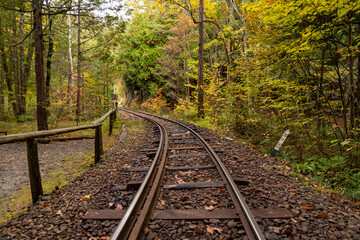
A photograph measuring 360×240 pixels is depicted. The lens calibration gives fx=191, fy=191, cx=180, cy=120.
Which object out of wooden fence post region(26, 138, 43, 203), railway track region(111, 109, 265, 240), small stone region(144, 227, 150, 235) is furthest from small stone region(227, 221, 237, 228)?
wooden fence post region(26, 138, 43, 203)

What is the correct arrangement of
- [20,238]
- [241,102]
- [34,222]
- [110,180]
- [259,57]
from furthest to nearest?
[241,102] → [259,57] → [110,180] → [34,222] → [20,238]

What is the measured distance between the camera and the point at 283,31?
560cm

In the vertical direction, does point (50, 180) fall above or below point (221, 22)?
below

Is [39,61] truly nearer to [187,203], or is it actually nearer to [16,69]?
[187,203]

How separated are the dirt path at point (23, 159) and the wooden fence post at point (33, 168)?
3.77ft

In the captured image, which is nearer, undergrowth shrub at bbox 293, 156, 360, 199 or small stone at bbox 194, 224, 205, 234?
small stone at bbox 194, 224, 205, 234

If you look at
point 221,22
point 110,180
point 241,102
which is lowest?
point 110,180

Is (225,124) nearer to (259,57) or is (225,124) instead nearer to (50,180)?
(259,57)

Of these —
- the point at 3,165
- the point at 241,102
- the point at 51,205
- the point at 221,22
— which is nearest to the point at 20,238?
the point at 51,205

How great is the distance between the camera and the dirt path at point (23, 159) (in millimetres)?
4432

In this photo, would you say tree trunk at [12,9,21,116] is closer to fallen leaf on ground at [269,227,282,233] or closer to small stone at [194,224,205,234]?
small stone at [194,224,205,234]

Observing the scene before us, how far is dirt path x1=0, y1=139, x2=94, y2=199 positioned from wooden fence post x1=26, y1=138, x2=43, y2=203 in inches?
45.3

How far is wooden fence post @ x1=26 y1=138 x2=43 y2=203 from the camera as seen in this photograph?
119 inches

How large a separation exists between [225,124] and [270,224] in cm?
775
